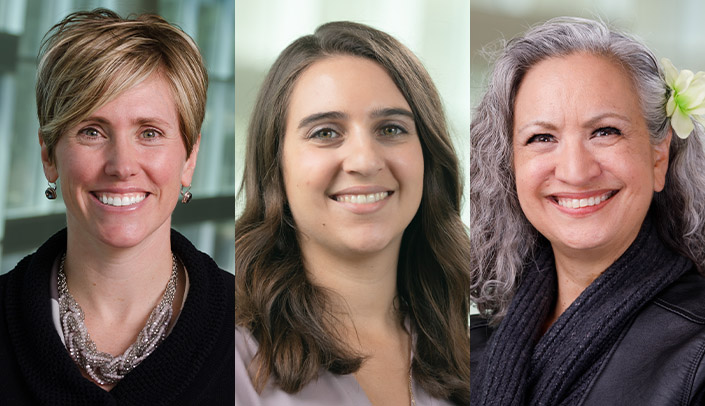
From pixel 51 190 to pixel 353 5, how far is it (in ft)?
3.27

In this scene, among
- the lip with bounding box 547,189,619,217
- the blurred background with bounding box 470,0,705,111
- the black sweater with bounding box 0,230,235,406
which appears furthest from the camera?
the blurred background with bounding box 470,0,705,111

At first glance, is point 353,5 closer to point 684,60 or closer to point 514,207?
point 514,207

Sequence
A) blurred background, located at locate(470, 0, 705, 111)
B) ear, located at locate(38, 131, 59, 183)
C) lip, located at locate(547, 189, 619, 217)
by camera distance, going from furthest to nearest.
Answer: blurred background, located at locate(470, 0, 705, 111), lip, located at locate(547, 189, 619, 217), ear, located at locate(38, 131, 59, 183)

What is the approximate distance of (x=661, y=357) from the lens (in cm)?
200

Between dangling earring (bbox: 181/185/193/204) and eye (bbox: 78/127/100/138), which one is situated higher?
eye (bbox: 78/127/100/138)

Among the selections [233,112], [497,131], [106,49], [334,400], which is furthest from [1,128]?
[497,131]

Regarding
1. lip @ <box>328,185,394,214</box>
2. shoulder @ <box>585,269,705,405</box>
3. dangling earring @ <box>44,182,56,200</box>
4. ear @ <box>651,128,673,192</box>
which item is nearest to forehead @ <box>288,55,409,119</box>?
lip @ <box>328,185,394,214</box>

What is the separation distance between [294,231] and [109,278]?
526 mm

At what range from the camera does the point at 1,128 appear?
2.04 metres

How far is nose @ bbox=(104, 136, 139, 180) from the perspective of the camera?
1956mm

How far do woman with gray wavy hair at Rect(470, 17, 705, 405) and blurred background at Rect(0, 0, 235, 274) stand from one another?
2.55ft

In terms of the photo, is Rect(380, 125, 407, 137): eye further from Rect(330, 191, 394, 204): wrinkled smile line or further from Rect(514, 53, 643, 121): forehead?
Rect(514, 53, 643, 121): forehead

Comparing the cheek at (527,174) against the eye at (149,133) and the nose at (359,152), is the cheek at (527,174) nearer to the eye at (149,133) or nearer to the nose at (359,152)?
the nose at (359,152)

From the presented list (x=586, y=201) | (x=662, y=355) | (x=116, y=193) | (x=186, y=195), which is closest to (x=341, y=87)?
(x=186, y=195)
